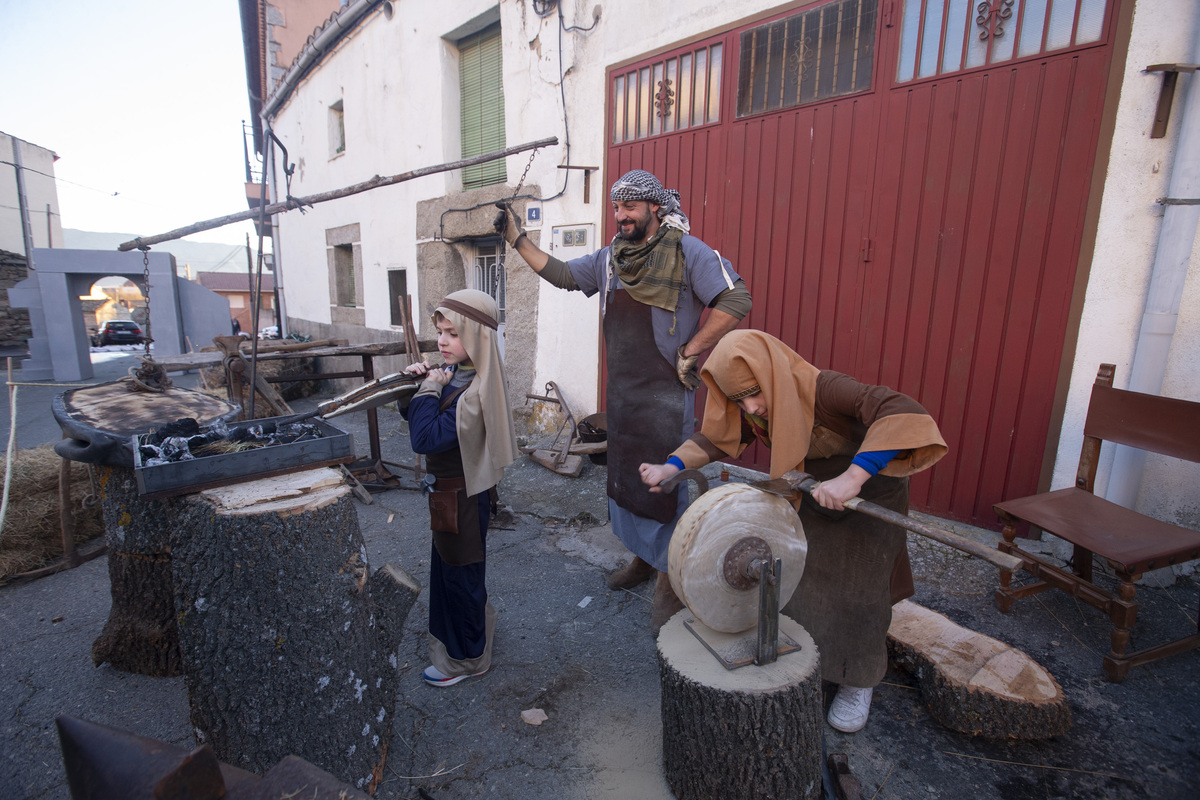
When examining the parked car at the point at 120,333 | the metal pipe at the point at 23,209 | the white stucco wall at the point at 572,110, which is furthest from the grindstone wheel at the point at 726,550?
the parked car at the point at 120,333

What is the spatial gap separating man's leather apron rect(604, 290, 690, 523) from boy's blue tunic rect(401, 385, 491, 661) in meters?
0.82

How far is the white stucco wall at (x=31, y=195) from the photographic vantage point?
2620 centimetres

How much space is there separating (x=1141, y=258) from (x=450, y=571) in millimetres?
3754

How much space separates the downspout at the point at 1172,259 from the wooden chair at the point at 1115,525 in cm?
19

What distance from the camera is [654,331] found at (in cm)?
283

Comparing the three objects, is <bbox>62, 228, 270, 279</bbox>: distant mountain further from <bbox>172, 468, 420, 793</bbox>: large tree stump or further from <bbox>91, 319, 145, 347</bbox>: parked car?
<bbox>172, 468, 420, 793</bbox>: large tree stump

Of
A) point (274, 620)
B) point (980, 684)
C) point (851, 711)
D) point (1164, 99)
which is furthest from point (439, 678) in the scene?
point (1164, 99)

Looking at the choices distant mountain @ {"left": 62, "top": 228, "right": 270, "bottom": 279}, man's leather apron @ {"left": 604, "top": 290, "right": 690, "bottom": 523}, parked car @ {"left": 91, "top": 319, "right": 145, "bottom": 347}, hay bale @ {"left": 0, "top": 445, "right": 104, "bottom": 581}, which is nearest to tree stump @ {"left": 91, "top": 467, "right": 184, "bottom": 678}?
hay bale @ {"left": 0, "top": 445, "right": 104, "bottom": 581}

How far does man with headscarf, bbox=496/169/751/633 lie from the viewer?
9.09 ft

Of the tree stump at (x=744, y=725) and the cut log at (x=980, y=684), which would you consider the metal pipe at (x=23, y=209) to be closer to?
the tree stump at (x=744, y=725)

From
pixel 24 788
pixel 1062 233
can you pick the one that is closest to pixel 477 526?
pixel 24 788

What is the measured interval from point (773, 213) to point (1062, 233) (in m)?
1.74

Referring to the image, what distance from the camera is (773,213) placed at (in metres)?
4.21

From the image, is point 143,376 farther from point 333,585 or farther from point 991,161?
point 991,161
